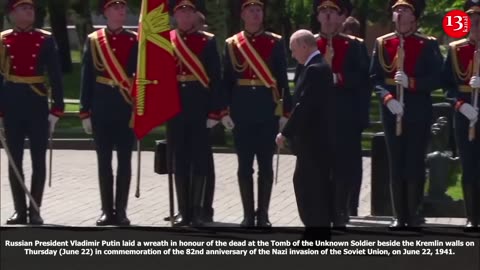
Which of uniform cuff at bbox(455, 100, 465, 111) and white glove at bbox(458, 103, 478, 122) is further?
uniform cuff at bbox(455, 100, 465, 111)

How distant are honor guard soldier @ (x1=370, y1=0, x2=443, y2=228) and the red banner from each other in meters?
1.77

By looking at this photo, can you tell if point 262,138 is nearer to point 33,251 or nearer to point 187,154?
point 187,154

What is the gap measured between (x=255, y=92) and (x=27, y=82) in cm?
199

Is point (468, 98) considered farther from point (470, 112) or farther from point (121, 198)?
Answer: point (121, 198)

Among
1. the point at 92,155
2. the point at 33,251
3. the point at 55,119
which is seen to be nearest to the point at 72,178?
the point at 92,155

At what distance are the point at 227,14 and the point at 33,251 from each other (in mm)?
9681

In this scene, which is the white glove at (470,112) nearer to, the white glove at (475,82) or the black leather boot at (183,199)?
the white glove at (475,82)

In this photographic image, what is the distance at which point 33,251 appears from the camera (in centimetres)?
971

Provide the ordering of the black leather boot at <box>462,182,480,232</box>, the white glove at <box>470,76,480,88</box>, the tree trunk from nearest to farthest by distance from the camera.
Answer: the white glove at <box>470,76,480,88</box> → the black leather boot at <box>462,182,480,232</box> → the tree trunk

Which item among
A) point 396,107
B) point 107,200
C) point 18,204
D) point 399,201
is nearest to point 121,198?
point 107,200

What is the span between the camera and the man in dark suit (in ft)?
31.7

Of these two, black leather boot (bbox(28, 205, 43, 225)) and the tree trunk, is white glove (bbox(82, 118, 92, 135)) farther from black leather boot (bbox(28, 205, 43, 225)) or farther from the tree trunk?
the tree trunk

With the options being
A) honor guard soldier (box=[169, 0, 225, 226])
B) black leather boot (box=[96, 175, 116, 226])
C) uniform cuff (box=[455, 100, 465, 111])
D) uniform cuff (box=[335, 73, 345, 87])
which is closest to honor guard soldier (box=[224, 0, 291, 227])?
honor guard soldier (box=[169, 0, 225, 226])

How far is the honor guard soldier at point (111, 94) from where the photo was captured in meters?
10.9
